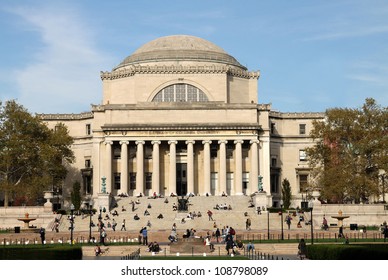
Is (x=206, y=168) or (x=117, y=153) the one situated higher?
(x=117, y=153)

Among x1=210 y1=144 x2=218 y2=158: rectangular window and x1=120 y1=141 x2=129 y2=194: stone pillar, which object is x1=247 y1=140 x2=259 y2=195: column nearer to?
x1=210 y1=144 x2=218 y2=158: rectangular window

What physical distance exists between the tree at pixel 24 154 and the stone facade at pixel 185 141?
1014 centimetres

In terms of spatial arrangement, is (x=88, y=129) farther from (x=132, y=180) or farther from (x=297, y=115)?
(x=297, y=115)

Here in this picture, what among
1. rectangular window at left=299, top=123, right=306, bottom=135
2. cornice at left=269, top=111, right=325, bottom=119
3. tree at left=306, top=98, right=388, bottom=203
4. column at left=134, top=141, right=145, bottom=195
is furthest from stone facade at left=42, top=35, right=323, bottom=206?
tree at left=306, top=98, right=388, bottom=203

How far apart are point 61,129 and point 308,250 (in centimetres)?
6747

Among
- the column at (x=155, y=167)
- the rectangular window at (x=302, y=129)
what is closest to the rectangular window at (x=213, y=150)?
the column at (x=155, y=167)

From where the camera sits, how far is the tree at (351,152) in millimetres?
102188

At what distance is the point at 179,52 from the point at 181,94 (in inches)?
284

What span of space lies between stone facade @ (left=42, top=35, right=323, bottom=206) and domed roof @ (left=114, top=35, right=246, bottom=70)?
6.05 ft

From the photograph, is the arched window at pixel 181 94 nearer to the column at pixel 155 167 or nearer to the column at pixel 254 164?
the column at pixel 155 167

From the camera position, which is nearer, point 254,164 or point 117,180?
point 254,164

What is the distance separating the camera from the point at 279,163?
128 m

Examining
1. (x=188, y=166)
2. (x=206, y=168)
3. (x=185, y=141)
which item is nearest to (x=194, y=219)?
(x=206, y=168)

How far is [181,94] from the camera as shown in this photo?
419 ft
